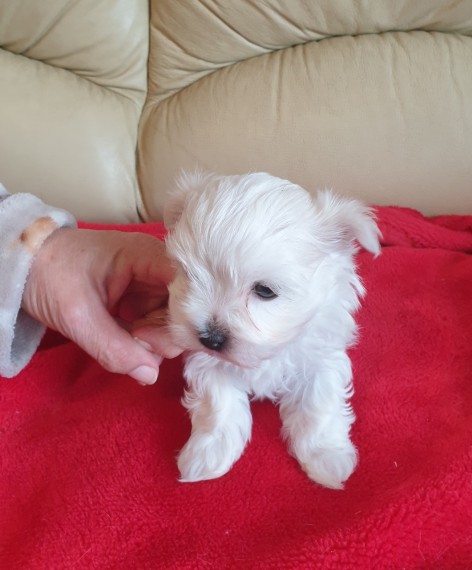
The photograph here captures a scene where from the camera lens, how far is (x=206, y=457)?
986mm

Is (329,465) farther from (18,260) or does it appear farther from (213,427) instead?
(18,260)

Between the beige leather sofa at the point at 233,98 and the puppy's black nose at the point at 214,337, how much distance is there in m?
0.85

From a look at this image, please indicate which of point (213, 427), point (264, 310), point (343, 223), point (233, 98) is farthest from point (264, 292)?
point (233, 98)

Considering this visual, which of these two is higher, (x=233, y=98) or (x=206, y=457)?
(x=233, y=98)

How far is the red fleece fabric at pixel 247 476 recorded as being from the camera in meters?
0.83

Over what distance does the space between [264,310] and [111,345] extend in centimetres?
29

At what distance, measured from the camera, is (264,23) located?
157 cm

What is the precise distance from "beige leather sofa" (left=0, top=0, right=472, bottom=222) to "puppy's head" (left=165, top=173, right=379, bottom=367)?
0.68 metres

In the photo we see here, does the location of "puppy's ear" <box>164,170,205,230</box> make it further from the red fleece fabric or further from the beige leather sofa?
the beige leather sofa

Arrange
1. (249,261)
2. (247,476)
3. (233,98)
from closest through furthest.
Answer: (249,261)
(247,476)
(233,98)

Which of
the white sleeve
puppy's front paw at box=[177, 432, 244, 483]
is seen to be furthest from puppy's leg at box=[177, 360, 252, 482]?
the white sleeve

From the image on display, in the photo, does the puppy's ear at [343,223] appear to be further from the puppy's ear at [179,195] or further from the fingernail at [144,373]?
the fingernail at [144,373]

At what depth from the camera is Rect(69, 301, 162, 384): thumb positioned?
967 mm

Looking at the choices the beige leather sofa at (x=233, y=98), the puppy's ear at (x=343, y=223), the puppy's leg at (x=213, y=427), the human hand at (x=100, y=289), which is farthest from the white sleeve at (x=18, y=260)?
the beige leather sofa at (x=233, y=98)
